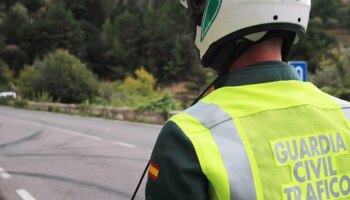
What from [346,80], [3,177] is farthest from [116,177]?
[346,80]

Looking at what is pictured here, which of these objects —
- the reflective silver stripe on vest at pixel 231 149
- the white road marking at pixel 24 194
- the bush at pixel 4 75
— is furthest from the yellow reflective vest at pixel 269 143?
the bush at pixel 4 75

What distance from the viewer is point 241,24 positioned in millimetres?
1338

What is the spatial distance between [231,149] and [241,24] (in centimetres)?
39

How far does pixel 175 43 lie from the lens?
68.3 metres

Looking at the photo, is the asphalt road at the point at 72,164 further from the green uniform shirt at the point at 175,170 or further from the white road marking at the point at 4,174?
the green uniform shirt at the point at 175,170

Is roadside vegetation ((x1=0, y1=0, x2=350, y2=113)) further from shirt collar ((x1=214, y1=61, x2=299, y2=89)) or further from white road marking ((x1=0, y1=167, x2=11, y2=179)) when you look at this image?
shirt collar ((x1=214, y1=61, x2=299, y2=89))

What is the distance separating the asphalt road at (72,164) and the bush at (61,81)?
23.7m

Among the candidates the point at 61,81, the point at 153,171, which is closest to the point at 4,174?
the point at 153,171

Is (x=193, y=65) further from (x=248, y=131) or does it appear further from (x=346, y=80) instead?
(x=248, y=131)

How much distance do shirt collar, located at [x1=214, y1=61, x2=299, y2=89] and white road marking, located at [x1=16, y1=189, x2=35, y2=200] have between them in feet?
17.2

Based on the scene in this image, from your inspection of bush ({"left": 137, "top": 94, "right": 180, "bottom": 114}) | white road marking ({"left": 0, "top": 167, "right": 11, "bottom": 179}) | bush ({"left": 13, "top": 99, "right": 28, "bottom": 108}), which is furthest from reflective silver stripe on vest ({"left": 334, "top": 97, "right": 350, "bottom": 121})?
bush ({"left": 13, "top": 99, "right": 28, "bottom": 108})

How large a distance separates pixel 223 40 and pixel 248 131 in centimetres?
31

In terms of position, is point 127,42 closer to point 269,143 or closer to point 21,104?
point 21,104

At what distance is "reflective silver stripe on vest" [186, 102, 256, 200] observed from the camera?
1.14 meters
